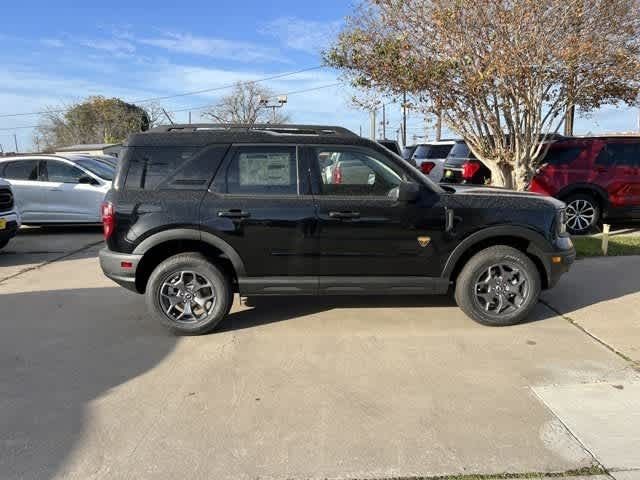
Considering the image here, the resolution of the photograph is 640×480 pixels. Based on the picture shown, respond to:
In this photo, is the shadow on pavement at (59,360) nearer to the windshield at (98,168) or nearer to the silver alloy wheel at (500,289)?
the silver alloy wheel at (500,289)

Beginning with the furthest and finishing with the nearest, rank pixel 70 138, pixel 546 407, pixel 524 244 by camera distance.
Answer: pixel 70 138 → pixel 524 244 → pixel 546 407

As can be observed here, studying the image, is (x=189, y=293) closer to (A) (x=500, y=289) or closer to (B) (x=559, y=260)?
(A) (x=500, y=289)

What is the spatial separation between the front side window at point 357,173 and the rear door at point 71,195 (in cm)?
714

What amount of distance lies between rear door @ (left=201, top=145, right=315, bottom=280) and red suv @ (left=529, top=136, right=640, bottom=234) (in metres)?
5.95

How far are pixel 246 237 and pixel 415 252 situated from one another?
154cm

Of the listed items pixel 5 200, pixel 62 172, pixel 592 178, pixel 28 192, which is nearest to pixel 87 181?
pixel 62 172

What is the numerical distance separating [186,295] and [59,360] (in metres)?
1.14

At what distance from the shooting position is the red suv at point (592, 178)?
8.77m

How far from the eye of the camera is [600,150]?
8859 mm

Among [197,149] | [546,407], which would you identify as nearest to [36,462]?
[197,149]

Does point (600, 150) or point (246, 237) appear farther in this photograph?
point (600, 150)

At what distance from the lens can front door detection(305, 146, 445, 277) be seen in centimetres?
444

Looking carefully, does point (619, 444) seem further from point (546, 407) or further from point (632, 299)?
point (632, 299)

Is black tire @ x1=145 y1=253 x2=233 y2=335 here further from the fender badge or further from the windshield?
the windshield
